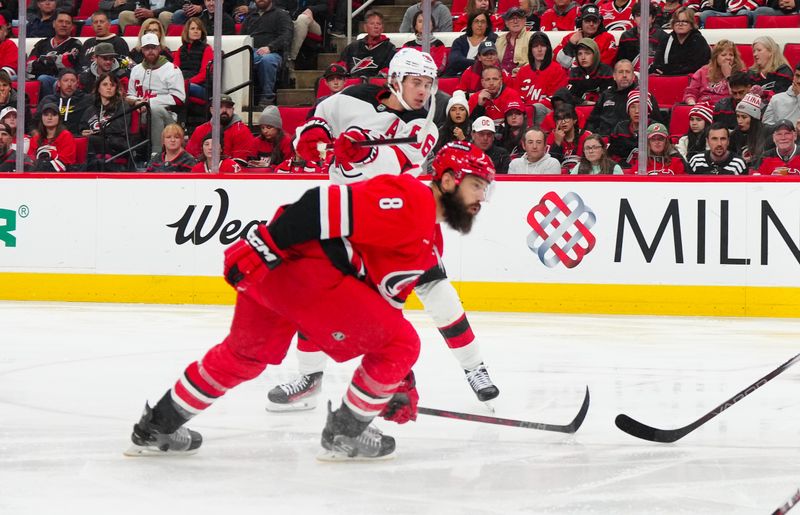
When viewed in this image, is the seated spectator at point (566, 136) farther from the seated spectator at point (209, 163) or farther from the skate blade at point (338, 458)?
the skate blade at point (338, 458)

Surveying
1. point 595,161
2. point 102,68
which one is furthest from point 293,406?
point 102,68

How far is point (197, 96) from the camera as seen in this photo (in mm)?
8953

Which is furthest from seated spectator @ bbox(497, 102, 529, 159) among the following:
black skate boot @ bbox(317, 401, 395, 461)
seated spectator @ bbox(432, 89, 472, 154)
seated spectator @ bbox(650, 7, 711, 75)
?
black skate boot @ bbox(317, 401, 395, 461)

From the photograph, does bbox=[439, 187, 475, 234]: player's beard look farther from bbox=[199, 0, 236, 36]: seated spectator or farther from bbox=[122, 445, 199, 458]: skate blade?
bbox=[199, 0, 236, 36]: seated spectator

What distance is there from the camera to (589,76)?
8.17 metres

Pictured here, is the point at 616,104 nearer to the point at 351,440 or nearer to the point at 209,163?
the point at 209,163

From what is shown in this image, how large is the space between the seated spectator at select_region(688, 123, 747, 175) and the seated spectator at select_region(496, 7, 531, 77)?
5.79 ft

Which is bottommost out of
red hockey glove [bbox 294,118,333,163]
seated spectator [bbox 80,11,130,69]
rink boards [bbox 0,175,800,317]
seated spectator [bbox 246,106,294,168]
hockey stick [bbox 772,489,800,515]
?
rink boards [bbox 0,175,800,317]

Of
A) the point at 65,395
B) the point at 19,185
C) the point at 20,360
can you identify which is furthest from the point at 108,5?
the point at 65,395

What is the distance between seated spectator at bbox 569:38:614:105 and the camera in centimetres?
812

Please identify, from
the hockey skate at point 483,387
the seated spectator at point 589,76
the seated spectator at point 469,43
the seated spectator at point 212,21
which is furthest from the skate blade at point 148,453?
the seated spectator at point 212,21

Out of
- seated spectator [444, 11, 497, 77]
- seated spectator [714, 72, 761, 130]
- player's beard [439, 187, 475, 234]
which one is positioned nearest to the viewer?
player's beard [439, 187, 475, 234]

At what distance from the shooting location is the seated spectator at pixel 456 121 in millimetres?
7664

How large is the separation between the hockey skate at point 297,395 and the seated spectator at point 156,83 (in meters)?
5.04
